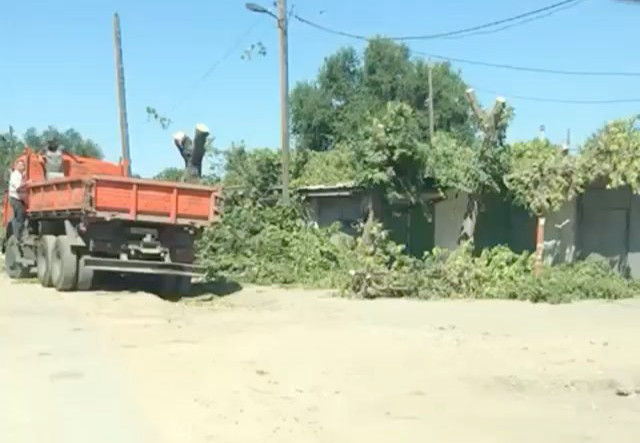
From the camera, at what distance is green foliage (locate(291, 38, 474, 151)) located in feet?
207

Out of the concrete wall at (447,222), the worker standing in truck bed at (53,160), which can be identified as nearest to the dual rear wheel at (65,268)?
the worker standing in truck bed at (53,160)

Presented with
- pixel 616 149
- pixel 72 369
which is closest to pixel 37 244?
pixel 72 369

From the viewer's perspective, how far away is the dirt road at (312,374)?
745cm

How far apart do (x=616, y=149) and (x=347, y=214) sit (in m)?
8.12

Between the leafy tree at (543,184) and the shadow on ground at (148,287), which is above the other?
the leafy tree at (543,184)

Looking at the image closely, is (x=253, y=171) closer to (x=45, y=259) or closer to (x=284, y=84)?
(x=284, y=84)

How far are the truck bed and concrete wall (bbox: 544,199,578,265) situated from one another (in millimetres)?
9497

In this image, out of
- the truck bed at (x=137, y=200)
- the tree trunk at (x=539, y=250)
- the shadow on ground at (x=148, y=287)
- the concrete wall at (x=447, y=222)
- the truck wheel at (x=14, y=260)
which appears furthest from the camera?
the concrete wall at (x=447, y=222)

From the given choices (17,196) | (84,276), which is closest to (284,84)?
(17,196)

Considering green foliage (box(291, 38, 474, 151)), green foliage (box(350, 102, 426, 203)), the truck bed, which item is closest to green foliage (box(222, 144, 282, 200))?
green foliage (box(350, 102, 426, 203))

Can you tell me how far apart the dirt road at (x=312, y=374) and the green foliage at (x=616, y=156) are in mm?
5206

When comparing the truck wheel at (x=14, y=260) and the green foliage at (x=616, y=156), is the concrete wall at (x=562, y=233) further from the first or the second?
the truck wheel at (x=14, y=260)

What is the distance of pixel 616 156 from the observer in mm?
20500

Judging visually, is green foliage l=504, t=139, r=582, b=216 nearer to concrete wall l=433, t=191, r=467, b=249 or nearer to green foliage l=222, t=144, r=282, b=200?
concrete wall l=433, t=191, r=467, b=249
